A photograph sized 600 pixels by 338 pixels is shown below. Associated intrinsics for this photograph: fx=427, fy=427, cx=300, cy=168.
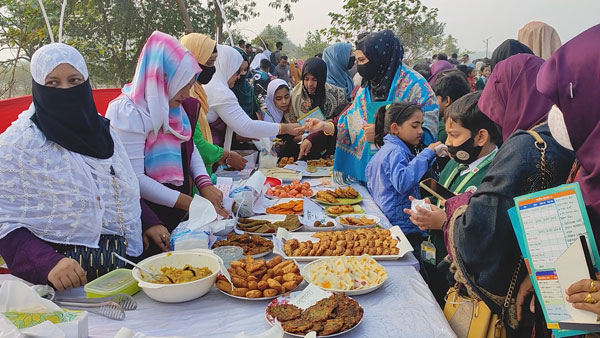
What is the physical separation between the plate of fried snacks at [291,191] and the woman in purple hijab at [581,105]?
194 centimetres

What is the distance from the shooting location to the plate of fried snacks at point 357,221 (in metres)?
2.41

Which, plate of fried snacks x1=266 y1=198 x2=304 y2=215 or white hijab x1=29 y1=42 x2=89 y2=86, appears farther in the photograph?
plate of fried snacks x1=266 y1=198 x2=304 y2=215

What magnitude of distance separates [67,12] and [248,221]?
1145 cm

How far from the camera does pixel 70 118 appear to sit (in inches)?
67.7

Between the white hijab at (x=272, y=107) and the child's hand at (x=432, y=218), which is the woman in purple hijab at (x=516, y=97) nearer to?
the child's hand at (x=432, y=218)

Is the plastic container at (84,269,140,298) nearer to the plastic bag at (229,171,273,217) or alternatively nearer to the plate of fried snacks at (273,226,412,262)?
the plate of fried snacks at (273,226,412,262)

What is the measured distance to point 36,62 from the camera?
1.68 m

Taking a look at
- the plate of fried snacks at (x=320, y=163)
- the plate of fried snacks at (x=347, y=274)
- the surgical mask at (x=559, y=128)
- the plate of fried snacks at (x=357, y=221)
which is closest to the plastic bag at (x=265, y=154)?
the plate of fried snacks at (x=320, y=163)

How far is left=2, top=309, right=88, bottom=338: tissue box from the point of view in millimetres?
1227

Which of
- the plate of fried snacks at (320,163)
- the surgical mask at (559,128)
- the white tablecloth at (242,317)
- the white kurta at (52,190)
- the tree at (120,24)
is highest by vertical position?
the tree at (120,24)

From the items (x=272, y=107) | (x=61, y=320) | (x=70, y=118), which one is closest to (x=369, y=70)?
(x=272, y=107)

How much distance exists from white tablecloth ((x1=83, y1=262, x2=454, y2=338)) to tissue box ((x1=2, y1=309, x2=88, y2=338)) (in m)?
0.10

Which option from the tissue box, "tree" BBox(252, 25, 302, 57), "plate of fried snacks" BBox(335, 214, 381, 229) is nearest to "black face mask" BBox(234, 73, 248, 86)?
"plate of fried snacks" BBox(335, 214, 381, 229)

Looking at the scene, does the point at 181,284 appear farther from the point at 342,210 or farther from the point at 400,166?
the point at 400,166
